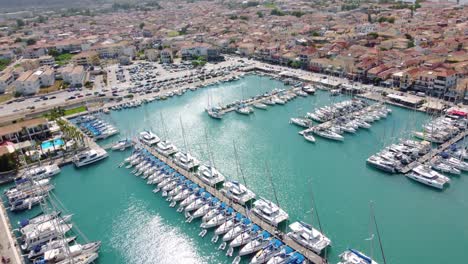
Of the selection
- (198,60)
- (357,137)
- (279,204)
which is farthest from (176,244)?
(198,60)

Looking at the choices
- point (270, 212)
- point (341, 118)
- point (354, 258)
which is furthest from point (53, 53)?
point (354, 258)

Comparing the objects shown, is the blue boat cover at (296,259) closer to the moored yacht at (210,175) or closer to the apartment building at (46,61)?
the moored yacht at (210,175)

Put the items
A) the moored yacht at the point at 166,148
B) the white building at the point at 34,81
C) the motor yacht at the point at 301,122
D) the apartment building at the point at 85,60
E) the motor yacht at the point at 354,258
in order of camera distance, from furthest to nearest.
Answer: the apartment building at the point at 85,60 < the white building at the point at 34,81 < the motor yacht at the point at 301,122 < the moored yacht at the point at 166,148 < the motor yacht at the point at 354,258

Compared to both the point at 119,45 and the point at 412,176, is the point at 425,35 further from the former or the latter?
the point at 119,45

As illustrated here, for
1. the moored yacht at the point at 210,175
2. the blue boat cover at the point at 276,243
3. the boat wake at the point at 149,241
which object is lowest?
the boat wake at the point at 149,241

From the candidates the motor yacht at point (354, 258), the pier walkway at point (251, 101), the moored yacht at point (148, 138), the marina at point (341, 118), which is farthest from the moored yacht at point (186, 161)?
the motor yacht at point (354, 258)

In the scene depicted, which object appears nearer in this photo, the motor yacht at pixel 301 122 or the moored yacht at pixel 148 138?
the moored yacht at pixel 148 138

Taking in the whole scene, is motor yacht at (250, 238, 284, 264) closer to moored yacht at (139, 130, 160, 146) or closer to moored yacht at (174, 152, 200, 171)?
moored yacht at (174, 152, 200, 171)

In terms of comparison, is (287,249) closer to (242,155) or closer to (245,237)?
(245,237)
